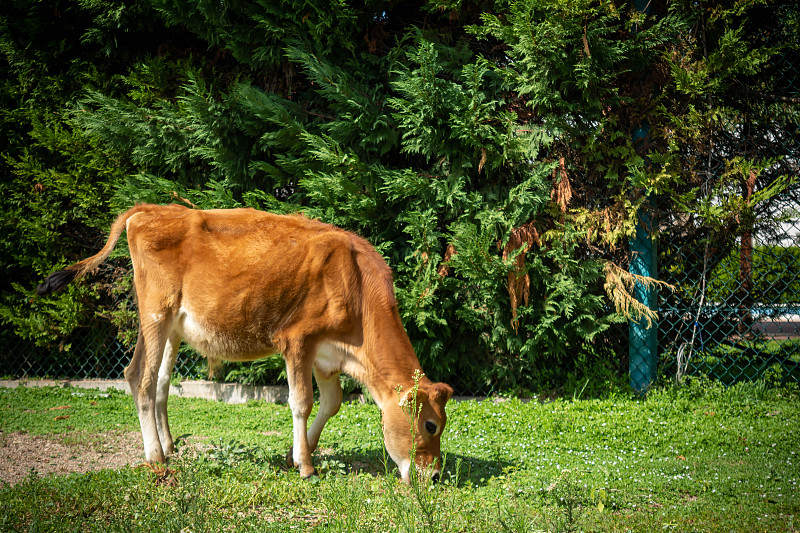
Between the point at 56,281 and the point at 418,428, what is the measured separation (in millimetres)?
3213

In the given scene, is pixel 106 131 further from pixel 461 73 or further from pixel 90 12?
pixel 461 73

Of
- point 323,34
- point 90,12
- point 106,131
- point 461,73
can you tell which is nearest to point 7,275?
point 106,131

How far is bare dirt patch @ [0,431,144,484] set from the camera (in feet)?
16.3

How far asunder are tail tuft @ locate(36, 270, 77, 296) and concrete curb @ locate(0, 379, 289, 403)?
299 cm

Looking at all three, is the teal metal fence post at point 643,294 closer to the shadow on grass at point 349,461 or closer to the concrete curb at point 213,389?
the shadow on grass at point 349,461

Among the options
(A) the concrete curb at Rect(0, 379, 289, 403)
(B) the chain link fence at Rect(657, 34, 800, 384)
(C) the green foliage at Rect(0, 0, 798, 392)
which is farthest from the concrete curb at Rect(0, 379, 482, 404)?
(B) the chain link fence at Rect(657, 34, 800, 384)

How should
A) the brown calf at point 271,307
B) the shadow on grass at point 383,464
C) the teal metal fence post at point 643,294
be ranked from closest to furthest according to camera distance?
the shadow on grass at point 383,464, the brown calf at point 271,307, the teal metal fence post at point 643,294

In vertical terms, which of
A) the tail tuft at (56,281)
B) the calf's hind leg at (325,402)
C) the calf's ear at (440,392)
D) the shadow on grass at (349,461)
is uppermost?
the tail tuft at (56,281)

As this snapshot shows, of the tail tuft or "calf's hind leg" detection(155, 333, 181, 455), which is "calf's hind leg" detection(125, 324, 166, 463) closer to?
"calf's hind leg" detection(155, 333, 181, 455)

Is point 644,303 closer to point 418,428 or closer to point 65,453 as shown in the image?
point 418,428

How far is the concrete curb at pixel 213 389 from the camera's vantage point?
24.9ft

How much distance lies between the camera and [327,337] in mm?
4770

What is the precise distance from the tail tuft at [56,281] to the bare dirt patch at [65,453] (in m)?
1.40

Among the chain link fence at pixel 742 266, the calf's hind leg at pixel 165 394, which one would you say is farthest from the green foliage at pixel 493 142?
→ the calf's hind leg at pixel 165 394
